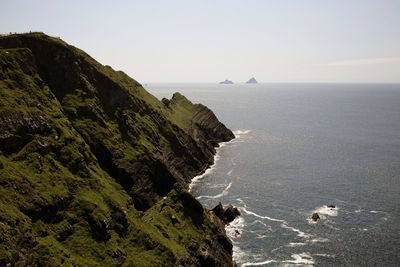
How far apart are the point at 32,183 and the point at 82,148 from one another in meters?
23.1

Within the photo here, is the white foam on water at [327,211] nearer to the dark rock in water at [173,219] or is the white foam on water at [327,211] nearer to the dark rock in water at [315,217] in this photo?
the dark rock in water at [315,217]

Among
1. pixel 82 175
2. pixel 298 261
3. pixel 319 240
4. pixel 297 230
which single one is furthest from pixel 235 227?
pixel 82 175

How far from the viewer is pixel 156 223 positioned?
73.5m

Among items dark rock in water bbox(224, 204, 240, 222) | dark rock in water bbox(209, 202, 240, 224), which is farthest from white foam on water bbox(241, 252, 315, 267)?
dark rock in water bbox(224, 204, 240, 222)

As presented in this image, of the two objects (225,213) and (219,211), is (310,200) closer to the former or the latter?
(225,213)

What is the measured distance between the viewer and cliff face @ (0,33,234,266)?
5822 cm

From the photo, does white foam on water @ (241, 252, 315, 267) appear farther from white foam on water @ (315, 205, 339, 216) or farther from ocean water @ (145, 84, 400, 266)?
Result: white foam on water @ (315, 205, 339, 216)

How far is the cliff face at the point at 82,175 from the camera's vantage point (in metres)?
58.2

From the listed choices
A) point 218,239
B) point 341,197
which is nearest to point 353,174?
point 341,197

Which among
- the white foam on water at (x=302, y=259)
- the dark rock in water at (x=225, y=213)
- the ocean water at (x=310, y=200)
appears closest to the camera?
the white foam on water at (x=302, y=259)

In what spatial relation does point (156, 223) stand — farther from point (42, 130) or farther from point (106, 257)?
point (42, 130)

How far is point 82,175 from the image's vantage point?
75.9 meters

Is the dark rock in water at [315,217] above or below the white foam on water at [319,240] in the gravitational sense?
above

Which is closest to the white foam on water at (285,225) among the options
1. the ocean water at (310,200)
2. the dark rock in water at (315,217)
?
the ocean water at (310,200)
